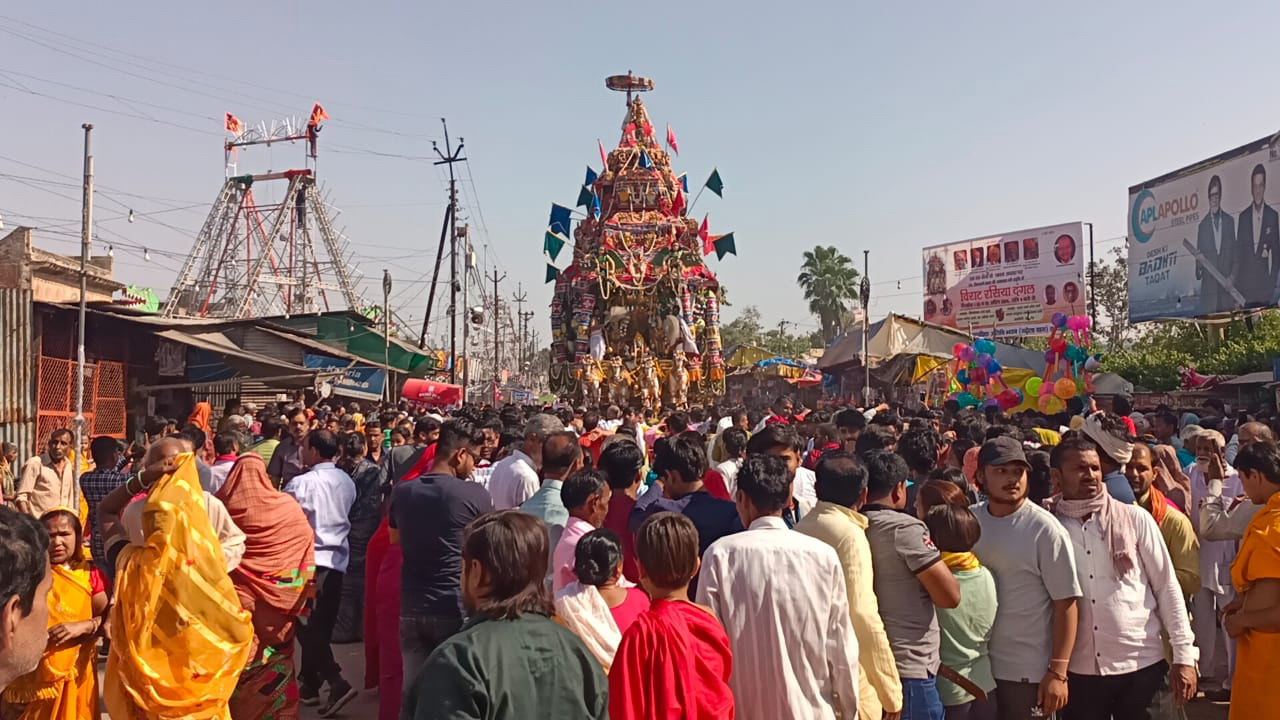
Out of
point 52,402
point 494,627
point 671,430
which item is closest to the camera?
point 494,627

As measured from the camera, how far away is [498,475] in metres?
6.30

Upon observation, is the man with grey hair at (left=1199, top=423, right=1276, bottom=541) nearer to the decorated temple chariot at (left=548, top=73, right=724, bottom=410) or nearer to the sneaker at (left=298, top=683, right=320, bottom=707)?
the sneaker at (left=298, top=683, right=320, bottom=707)

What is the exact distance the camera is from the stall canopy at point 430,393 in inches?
1207

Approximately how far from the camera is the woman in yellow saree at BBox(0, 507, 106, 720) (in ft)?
13.5

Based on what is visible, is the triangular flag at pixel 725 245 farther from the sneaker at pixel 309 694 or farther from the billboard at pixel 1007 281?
the sneaker at pixel 309 694

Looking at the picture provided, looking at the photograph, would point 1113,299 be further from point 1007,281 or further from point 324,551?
point 324,551

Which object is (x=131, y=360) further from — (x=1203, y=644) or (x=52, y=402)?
(x=1203, y=644)

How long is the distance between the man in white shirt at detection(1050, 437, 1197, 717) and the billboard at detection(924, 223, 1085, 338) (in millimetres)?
33040

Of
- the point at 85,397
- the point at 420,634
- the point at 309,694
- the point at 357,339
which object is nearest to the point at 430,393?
the point at 357,339

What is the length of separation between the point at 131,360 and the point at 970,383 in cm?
1625

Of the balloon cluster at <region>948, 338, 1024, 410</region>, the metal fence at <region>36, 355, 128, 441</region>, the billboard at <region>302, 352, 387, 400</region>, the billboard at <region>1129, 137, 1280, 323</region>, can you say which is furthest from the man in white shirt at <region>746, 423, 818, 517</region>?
the billboard at <region>1129, 137, 1280, 323</region>

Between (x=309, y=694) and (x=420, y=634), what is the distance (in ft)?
7.36

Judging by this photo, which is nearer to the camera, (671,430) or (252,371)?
(671,430)

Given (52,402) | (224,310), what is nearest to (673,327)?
(52,402)
